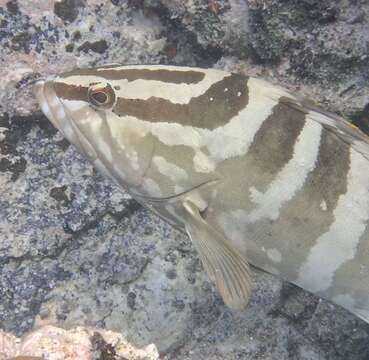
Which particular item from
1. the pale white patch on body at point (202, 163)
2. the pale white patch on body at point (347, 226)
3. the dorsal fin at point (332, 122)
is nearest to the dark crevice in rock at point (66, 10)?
the pale white patch on body at point (202, 163)

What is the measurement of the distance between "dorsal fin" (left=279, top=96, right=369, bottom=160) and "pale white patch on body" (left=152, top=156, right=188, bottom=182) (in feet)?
2.32

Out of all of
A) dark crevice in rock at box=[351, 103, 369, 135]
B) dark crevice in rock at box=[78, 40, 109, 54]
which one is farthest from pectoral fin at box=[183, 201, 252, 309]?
dark crevice in rock at box=[78, 40, 109, 54]

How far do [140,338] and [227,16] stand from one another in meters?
2.63

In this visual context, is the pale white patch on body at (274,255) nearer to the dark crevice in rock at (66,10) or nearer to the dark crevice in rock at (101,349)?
the dark crevice in rock at (101,349)

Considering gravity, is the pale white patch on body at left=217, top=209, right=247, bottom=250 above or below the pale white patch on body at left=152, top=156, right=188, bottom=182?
below

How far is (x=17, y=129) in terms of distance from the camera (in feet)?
12.6

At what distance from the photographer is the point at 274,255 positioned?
2.96 m

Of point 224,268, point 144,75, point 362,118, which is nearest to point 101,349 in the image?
point 224,268

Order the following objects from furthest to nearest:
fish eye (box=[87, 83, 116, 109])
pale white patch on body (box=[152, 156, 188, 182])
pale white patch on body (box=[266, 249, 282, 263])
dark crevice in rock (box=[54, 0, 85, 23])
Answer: dark crevice in rock (box=[54, 0, 85, 23])
pale white patch on body (box=[266, 249, 282, 263])
pale white patch on body (box=[152, 156, 188, 182])
fish eye (box=[87, 83, 116, 109])

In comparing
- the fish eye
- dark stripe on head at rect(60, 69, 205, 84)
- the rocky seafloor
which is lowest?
the rocky seafloor

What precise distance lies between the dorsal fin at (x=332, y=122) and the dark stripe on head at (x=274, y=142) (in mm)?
104

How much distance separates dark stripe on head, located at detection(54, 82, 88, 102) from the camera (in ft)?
8.91

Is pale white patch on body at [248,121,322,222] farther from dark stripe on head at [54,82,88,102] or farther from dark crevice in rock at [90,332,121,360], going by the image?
dark crevice in rock at [90,332,121,360]

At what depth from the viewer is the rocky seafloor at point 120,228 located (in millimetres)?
3662
